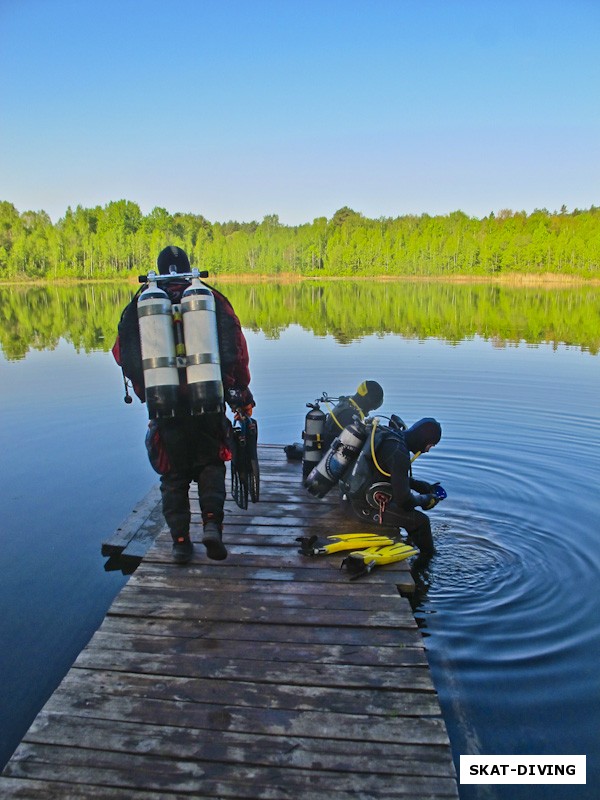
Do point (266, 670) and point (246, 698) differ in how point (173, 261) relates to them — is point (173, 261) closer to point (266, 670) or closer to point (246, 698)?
point (266, 670)

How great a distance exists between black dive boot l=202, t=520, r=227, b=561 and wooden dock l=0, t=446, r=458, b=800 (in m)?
0.20

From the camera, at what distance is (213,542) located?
4.54m

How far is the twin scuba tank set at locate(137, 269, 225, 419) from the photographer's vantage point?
13.6ft

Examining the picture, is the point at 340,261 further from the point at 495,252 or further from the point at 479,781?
the point at 479,781

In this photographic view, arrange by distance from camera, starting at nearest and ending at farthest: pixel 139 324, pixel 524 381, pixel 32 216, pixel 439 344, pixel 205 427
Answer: pixel 139 324, pixel 205 427, pixel 524 381, pixel 439 344, pixel 32 216

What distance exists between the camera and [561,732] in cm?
381

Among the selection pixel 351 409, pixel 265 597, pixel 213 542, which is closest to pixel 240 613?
pixel 265 597

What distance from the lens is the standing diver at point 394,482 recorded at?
536cm

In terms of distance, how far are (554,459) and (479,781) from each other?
6.67 meters

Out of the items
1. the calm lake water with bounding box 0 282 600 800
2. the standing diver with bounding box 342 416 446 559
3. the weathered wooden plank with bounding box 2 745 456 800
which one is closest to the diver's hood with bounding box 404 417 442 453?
the standing diver with bounding box 342 416 446 559

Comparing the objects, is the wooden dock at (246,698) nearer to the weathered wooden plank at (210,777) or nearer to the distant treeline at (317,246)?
the weathered wooden plank at (210,777)

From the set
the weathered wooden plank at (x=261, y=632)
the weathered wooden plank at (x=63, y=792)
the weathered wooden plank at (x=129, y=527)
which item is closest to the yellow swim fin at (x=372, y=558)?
the weathered wooden plank at (x=261, y=632)

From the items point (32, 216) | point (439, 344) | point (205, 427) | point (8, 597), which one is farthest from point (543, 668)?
point (32, 216)

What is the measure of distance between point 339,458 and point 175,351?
213 cm
